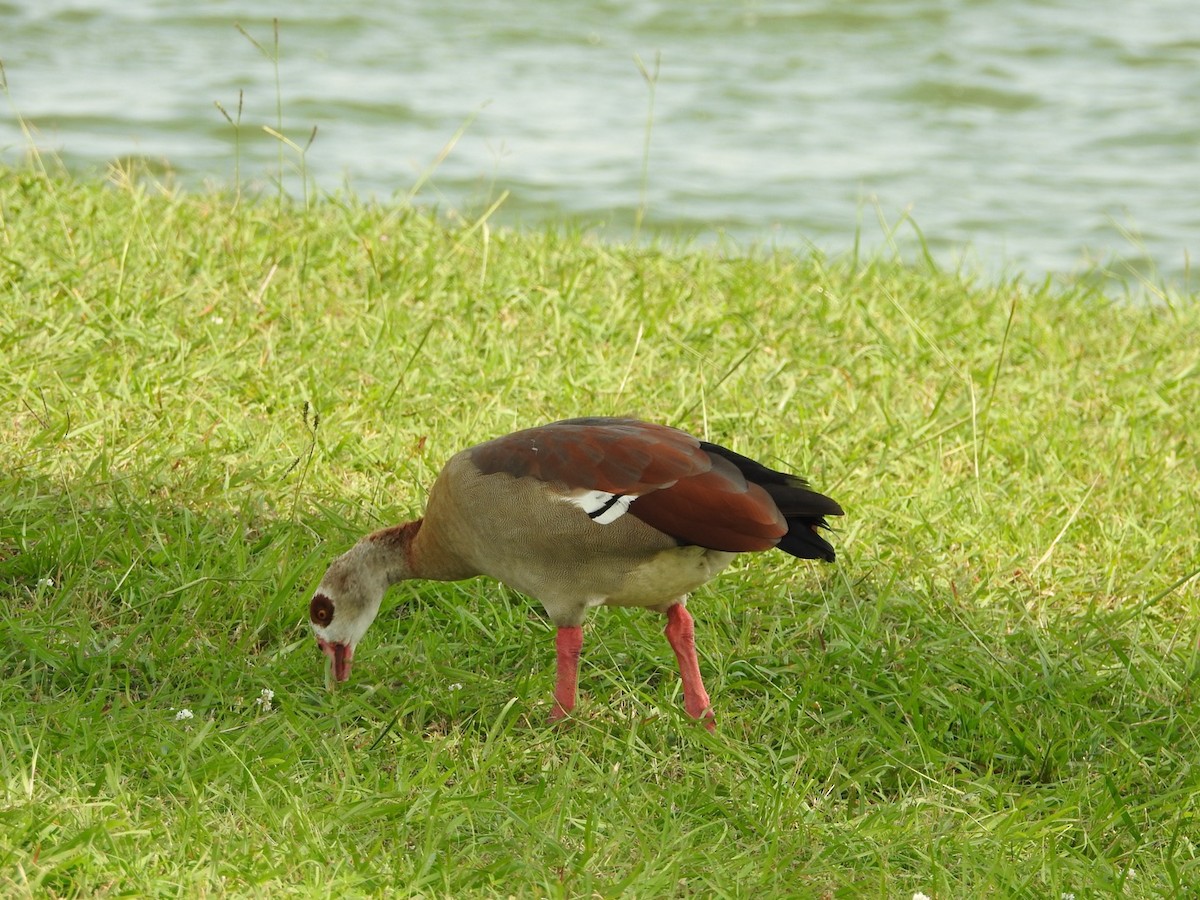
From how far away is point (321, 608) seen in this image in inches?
149

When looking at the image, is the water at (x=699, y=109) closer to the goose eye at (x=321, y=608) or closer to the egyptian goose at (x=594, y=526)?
the egyptian goose at (x=594, y=526)

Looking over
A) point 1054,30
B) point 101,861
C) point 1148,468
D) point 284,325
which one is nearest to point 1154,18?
point 1054,30

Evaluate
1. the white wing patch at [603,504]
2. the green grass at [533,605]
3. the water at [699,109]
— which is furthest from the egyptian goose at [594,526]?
the water at [699,109]

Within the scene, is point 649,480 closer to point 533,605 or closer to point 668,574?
point 668,574

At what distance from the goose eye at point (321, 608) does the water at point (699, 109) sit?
4.59 meters

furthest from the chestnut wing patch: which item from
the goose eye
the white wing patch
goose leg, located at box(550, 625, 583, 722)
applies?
the goose eye

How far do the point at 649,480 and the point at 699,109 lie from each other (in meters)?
9.04

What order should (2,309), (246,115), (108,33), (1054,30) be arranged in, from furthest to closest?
(1054,30), (108,33), (246,115), (2,309)

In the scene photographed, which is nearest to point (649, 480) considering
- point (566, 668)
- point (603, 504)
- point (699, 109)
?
point (603, 504)

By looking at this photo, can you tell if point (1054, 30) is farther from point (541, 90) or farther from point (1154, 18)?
point (541, 90)

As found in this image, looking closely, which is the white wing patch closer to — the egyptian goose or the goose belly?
the egyptian goose

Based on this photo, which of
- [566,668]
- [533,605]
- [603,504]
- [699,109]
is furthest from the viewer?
[699,109]

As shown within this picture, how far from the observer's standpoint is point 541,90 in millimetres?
12305

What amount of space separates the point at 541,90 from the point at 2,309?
7566 mm
